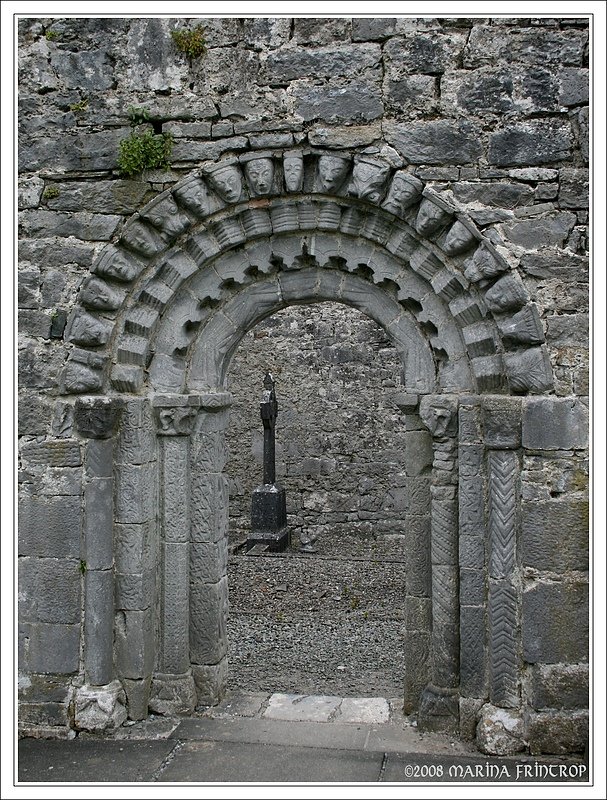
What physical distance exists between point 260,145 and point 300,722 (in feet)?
11.6

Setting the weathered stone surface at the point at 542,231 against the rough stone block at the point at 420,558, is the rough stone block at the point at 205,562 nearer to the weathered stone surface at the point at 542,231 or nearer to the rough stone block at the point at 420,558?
the rough stone block at the point at 420,558

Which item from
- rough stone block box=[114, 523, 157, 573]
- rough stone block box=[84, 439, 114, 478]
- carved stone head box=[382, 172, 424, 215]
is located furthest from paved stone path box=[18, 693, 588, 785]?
carved stone head box=[382, 172, 424, 215]

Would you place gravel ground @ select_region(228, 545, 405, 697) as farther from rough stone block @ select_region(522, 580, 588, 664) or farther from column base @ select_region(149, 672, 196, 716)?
rough stone block @ select_region(522, 580, 588, 664)

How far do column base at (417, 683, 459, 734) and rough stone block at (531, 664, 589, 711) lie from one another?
0.51 meters

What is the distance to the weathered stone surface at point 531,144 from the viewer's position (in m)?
4.69

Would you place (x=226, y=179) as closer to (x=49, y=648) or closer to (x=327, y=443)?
(x=49, y=648)

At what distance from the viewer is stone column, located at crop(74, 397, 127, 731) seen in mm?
5090

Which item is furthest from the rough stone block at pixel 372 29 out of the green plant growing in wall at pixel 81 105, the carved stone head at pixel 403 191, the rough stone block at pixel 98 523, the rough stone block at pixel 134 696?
the rough stone block at pixel 134 696

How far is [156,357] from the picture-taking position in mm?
5297

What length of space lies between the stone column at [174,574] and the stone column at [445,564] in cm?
152

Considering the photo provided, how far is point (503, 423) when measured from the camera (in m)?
4.72

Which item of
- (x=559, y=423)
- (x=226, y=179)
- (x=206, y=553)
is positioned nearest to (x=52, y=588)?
(x=206, y=553)

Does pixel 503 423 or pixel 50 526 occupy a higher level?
pixel 503 423

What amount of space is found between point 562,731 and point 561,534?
1.10m
